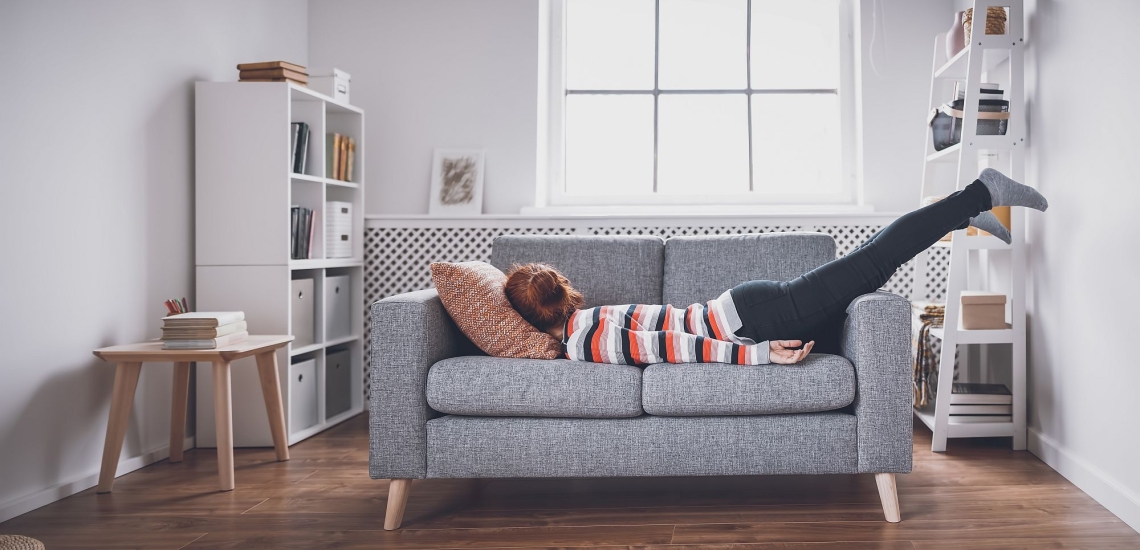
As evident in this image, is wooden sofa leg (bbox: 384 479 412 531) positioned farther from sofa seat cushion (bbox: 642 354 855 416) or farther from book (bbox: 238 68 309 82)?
book (bbox: 238 68 309 82)

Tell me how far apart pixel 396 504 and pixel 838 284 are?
1.37m

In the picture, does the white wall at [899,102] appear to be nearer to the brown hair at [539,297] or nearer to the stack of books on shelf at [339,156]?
the brown hair at [539,297]

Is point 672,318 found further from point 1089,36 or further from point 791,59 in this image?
point 791,59

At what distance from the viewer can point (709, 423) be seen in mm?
2059

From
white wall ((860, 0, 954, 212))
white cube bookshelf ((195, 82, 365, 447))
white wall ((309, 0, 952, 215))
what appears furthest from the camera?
white wall ((309, 0, 952, 215))

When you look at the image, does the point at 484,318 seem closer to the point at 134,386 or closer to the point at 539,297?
the point at 539,297

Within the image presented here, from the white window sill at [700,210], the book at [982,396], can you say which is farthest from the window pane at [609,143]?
the book at [982,396]

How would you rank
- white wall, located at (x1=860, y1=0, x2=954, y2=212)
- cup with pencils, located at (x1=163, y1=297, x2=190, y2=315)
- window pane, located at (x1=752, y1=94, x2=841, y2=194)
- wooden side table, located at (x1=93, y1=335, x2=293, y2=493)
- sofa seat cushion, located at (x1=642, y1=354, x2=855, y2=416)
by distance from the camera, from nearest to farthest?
1. sofa seat cushion, located at (x1=642, y1=354, x2=855, y2=416)
2. wooden side table, located at (x1=93, y1=335, x2=293, y2=493)
3. cup with pencils, located at (x1=163, y1=297, x2=190, y2=315)
4. white wall, located at (x1=860, y1=0, x2=954, y2=212)
5. window pane, located at (x1=752, y1=94, x2=841, y2=194)

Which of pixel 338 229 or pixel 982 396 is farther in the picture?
pixel 338 229

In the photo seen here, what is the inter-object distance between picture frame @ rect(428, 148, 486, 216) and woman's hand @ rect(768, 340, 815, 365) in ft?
6.34

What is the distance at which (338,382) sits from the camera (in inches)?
138

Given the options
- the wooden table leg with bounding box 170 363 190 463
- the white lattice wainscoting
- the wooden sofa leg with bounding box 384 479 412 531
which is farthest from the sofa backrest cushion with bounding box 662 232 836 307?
the wooden table leg with bounding box 170 363 190 463

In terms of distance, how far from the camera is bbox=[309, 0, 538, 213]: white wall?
3.78m

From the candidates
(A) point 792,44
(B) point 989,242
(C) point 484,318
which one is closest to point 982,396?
(B) point 989,242
